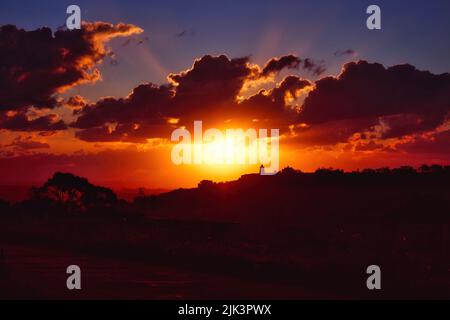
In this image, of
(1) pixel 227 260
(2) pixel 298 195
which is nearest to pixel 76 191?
(2) pixel 298 195

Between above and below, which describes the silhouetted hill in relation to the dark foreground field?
above

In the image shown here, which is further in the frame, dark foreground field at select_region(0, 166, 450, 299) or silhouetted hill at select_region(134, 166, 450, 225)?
silhouetted hill at select_region(134, 166, 450, 225)

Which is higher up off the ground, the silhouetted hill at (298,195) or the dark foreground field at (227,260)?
the silhouetted hill at (298,195)

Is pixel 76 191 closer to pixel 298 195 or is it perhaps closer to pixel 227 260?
pixel 298 195

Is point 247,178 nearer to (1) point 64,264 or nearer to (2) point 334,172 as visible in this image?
(2) point 334,172

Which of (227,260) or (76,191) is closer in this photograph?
(227,260)

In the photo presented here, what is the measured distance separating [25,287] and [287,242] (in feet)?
50.3

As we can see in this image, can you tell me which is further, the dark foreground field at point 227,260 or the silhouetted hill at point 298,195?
the silhouetted hill at point 298,195

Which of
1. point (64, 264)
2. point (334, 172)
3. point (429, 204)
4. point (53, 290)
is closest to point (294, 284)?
point (53, 290)

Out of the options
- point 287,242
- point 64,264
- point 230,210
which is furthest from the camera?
point 230,210

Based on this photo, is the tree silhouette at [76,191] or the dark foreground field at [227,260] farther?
the tree silhouette at [76,191]

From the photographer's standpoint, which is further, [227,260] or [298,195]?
[298,195]

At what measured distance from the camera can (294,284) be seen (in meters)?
18.5
